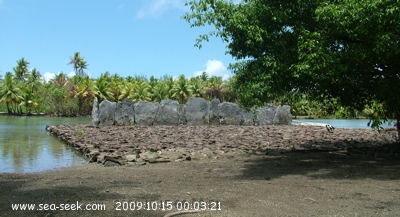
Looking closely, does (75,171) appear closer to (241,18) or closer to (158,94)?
(241,18)

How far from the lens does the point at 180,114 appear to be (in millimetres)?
26859

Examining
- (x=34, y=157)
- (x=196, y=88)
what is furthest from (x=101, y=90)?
(x=34, y=157)

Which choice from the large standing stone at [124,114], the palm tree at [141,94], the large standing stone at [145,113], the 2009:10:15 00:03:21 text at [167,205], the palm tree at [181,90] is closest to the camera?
the 2009:10:15 00:03:21 text at [167,205]

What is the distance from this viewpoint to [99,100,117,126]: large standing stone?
25516 mm

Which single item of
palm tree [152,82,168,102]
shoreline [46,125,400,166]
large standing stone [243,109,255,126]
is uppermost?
palm tree [152,82,168,102]

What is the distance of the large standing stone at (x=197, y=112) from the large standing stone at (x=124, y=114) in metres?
3.39

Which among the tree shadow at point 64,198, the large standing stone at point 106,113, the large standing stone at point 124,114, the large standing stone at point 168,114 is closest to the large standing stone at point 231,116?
the large standing stone at point 168,114

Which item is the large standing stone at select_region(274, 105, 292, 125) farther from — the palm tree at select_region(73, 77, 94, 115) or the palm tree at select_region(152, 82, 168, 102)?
the palm tree at select_region(152, 82, 168, 102)

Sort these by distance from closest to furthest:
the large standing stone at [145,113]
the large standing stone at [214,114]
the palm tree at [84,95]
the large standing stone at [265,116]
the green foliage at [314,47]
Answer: the green foliage at [314,47], the large standing stone at [145,113], the large standing stone at [214,114], the large standing stone at [265,116], the palm tree at [84,95]

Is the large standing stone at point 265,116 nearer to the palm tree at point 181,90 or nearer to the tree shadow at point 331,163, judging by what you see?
the tree shadow at point 331,163

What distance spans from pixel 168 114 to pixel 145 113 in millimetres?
1406

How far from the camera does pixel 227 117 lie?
87.3 ft

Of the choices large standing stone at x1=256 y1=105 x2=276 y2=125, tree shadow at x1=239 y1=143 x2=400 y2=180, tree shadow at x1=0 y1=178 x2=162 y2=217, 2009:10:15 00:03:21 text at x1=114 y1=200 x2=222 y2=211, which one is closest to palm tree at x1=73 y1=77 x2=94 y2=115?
large standing stone at x1=256 y1=105 x2=276 y2=125

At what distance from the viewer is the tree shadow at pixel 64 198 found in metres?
5.31
